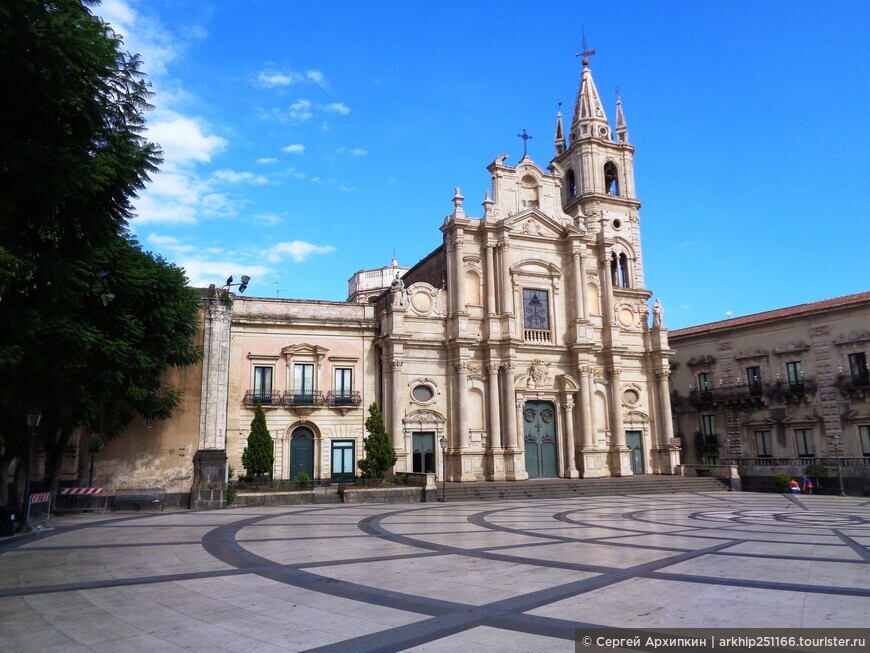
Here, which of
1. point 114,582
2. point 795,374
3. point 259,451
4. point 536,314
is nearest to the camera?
point 114,582

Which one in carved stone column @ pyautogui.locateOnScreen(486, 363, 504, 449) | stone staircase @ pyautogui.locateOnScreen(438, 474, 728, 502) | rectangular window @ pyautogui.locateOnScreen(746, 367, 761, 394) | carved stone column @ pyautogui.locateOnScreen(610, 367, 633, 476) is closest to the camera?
stone staircase @ pyautogui.locateOnScreen(438, 474, 728, 502)

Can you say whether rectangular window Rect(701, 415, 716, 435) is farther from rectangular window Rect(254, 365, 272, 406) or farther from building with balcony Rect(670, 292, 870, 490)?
rectangular window Rect(254, 365, 272, 406)

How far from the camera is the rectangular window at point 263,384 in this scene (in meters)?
33.1

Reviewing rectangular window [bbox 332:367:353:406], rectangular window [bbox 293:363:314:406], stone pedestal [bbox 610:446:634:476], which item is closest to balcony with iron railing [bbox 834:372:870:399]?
stone pedestal [bbox 610:446:634:476]

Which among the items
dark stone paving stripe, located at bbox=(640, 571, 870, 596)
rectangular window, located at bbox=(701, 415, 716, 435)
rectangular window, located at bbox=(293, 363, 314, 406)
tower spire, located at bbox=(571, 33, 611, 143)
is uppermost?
tower spire, located at bbox=(571, 33, 611, 143)

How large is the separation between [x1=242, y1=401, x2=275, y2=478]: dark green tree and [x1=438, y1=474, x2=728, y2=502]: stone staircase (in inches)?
319

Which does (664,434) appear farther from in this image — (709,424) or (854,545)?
(854,545)

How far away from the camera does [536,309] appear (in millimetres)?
39844

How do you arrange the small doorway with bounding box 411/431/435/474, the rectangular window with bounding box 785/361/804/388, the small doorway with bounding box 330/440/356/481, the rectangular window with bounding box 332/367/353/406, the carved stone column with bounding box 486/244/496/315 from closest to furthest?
1. the small doorway with bounding box 330/440/356/481
2. the rectangular window with bounding box 332/367/353/406
3. the small doorway with bounding box 411/431/435/474
4. the carved stone column with bounding box 486/244/496/315
5. the rectangular window with bounding box 785/361/804/388

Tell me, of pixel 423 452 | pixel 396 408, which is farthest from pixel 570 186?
pixel 423 452

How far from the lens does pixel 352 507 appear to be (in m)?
25.5

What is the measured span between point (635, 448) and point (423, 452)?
47.4 ft

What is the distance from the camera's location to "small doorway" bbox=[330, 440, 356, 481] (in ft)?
111

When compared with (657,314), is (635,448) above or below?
below
